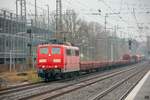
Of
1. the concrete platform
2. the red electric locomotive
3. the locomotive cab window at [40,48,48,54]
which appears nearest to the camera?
the concrete platform

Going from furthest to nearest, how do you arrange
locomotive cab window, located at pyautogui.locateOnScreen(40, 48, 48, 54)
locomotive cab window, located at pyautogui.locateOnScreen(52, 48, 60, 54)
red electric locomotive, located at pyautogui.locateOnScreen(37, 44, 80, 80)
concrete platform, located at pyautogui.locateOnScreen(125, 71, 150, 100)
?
locomotive cab window, located at pyautogui.locateOnScreen(40, 48, 48, 54) → locomotive cab window, located at pyautogui.locateOnScreen(52, 48, 60, 54) → red electric locomotive, located at pyautogui.locateOnScreen(37, 44, 80, 80) → concrete platform, located at pyautogui.locateOnScreen(125, 71, 150, 100)

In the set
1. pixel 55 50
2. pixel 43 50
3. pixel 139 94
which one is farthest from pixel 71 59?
pixel 139 94

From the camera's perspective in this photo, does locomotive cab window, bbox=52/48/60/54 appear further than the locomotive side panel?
No

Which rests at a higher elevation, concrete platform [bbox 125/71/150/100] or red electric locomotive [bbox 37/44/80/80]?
red electric locomotive [bbox 37/44/80/80]

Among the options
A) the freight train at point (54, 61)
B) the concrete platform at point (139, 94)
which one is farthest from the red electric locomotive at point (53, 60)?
the concrete platform at point (139, 94)

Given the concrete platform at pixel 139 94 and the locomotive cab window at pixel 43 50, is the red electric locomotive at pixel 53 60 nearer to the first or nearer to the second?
the locomotive cab window at pixel 43 50

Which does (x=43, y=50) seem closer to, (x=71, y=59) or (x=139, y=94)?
(x=71, y=59)

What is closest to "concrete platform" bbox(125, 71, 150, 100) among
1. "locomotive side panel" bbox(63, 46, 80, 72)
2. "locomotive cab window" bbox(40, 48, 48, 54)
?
"locomotive side panel" bbox(63, 46, 80, 72)

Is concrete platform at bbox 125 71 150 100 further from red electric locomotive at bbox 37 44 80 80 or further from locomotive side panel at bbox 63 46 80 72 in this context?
locomotive side panel at bbox 63 46 80 72

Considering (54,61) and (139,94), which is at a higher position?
(54,61)

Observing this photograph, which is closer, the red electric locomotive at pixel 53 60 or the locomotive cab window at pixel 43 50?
the red electric locomotive at pixel 53 60

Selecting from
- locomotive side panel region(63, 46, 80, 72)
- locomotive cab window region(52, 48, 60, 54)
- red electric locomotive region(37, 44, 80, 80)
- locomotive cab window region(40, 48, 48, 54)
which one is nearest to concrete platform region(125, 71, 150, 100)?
red electric locomotive region(37, 44, 80, 80)

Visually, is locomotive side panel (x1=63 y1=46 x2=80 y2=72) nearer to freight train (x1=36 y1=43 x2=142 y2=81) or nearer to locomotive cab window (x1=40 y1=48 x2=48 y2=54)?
freight train (x1=36 y1=43 x2=142 y2=81)

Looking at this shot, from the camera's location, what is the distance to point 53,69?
106 ft
